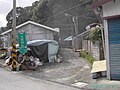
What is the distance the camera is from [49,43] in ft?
87.6

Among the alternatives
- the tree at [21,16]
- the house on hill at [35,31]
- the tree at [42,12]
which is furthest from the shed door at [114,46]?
the tree at [21,16]

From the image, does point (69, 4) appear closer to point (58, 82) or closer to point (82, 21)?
point (82, 21)

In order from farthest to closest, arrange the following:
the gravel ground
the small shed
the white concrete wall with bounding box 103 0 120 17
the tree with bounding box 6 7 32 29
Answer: the tree with bounding box 6 7 32 29
the gravel ground
the small shed
the white concrete wall with bounding box 103 0 120 17

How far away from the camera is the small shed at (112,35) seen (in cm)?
1345

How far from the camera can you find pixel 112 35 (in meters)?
13.8

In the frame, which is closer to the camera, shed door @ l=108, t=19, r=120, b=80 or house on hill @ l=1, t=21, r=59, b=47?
shed door @ l=108, t=19, r=120, b=80

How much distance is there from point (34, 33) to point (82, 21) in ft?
66.7

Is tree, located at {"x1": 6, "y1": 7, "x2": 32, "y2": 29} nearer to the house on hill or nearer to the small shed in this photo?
the house on hill

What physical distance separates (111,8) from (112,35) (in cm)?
135

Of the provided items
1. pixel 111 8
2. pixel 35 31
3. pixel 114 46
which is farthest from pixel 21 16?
pixel 114 46

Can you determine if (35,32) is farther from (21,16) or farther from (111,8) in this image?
(21,16)

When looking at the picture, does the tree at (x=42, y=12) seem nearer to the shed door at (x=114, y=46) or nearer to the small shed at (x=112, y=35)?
the small shed at (x=112, y=35)

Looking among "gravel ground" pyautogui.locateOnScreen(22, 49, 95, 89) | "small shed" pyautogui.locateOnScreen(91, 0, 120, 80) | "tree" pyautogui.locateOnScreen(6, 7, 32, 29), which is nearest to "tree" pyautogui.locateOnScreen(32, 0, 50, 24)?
"tree" pyautogui.locateOnScreen(6, 7, 32, 29)

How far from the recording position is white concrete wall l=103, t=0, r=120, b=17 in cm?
1327
